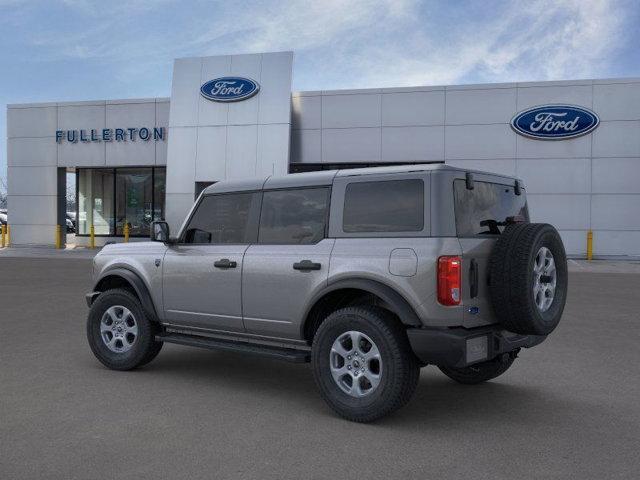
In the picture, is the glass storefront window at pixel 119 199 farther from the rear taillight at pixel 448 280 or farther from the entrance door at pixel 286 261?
the rear taillight at pixel 448 280

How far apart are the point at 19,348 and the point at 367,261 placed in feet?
15.3

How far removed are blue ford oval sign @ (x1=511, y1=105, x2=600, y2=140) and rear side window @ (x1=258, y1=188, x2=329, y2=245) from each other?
61.6 feet

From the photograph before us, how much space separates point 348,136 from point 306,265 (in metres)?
19.2

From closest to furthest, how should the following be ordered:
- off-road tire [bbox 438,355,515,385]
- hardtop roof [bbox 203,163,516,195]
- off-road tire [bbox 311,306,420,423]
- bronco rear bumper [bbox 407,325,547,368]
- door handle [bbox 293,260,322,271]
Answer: bronco rear bumper [bbox 407,325,547,368] → off-road tire [bbox 311,306,420,423] → hardtop roof [bbox 203,163,516,195] → door handle [bbox 293,260,322,271] → off-road tire [bbox 438,355,515,385]

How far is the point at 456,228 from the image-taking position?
14.9 feet

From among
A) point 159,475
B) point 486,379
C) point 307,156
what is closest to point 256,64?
point 307,156

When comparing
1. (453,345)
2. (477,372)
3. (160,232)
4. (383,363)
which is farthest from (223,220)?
(477,372)

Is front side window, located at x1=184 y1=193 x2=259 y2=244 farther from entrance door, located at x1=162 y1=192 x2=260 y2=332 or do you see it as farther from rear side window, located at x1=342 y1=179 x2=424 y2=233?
rear side window, located at x1=342 y1=179 x2=424 y2=233

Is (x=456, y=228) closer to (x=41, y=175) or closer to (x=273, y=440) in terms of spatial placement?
(x=273, y=440)

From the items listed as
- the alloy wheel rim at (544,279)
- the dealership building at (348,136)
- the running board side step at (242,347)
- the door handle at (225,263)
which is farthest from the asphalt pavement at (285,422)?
the dealership building at (348,136)

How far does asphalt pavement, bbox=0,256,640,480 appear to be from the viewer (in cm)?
380

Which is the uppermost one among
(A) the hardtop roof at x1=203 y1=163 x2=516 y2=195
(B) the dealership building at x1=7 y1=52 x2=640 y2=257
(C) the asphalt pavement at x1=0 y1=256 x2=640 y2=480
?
(B) the dealership building at x1=7 y1=52 x2=640 y2=257

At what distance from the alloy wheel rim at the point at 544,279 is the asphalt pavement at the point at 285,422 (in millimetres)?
872

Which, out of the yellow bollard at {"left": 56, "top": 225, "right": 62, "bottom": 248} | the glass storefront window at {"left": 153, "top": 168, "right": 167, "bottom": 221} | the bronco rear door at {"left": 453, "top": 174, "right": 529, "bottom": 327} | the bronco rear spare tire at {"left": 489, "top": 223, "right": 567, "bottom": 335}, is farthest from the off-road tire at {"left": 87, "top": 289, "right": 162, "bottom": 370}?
the glass storefront window at {"left": 153, "top": 168, "right": 167, "bottom": 221}
